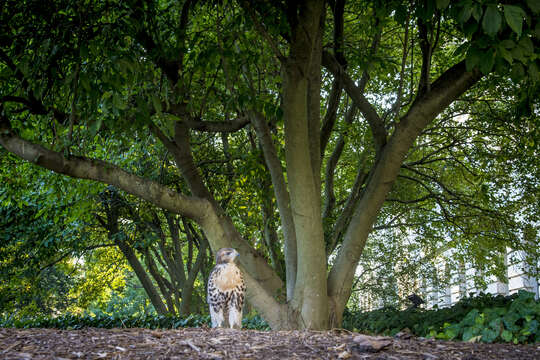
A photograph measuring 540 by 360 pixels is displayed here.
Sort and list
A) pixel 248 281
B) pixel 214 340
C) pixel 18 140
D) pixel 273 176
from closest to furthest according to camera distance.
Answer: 1. pixel 214 340
2. pixel 18 140
3. pixel 248 281
4. pixel 273 176

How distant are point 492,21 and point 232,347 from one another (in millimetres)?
2587

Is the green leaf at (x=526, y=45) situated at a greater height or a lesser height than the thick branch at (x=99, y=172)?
greater

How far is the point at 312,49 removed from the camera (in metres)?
4.68

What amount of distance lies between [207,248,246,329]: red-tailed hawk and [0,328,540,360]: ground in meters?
1.19

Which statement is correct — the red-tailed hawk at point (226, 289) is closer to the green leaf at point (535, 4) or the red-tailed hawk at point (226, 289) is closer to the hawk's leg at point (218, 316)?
the hawk's leg at point (218, 316)

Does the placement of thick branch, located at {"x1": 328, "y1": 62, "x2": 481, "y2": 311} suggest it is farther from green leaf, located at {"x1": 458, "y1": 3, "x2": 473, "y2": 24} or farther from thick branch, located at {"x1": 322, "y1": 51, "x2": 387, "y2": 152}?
green leaf, located at {"x1": 458, "y1": 3, "x2": 473, "y2": 24}

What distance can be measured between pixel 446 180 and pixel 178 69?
733 cm

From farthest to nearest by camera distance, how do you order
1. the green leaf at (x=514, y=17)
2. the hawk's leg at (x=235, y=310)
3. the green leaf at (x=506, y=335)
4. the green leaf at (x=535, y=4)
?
the hawk's leg at (x=235, y=310)
the green leaf at (x=506, y=335)
the green leaf at (x=535, y=4)
the green leaf at (x=514, y=17)

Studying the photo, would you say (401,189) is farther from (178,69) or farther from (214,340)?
(214,340)

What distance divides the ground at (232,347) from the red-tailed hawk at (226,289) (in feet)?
3.92

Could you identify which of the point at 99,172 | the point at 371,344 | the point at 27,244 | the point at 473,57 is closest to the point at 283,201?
the point at 99,172

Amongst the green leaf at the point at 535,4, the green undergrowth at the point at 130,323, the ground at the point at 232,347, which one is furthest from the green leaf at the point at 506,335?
the green undergrowth at the point at 130,323

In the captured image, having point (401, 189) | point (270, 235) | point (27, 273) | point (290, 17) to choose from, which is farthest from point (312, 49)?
point (27, 273)

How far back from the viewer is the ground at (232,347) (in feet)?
8.52
